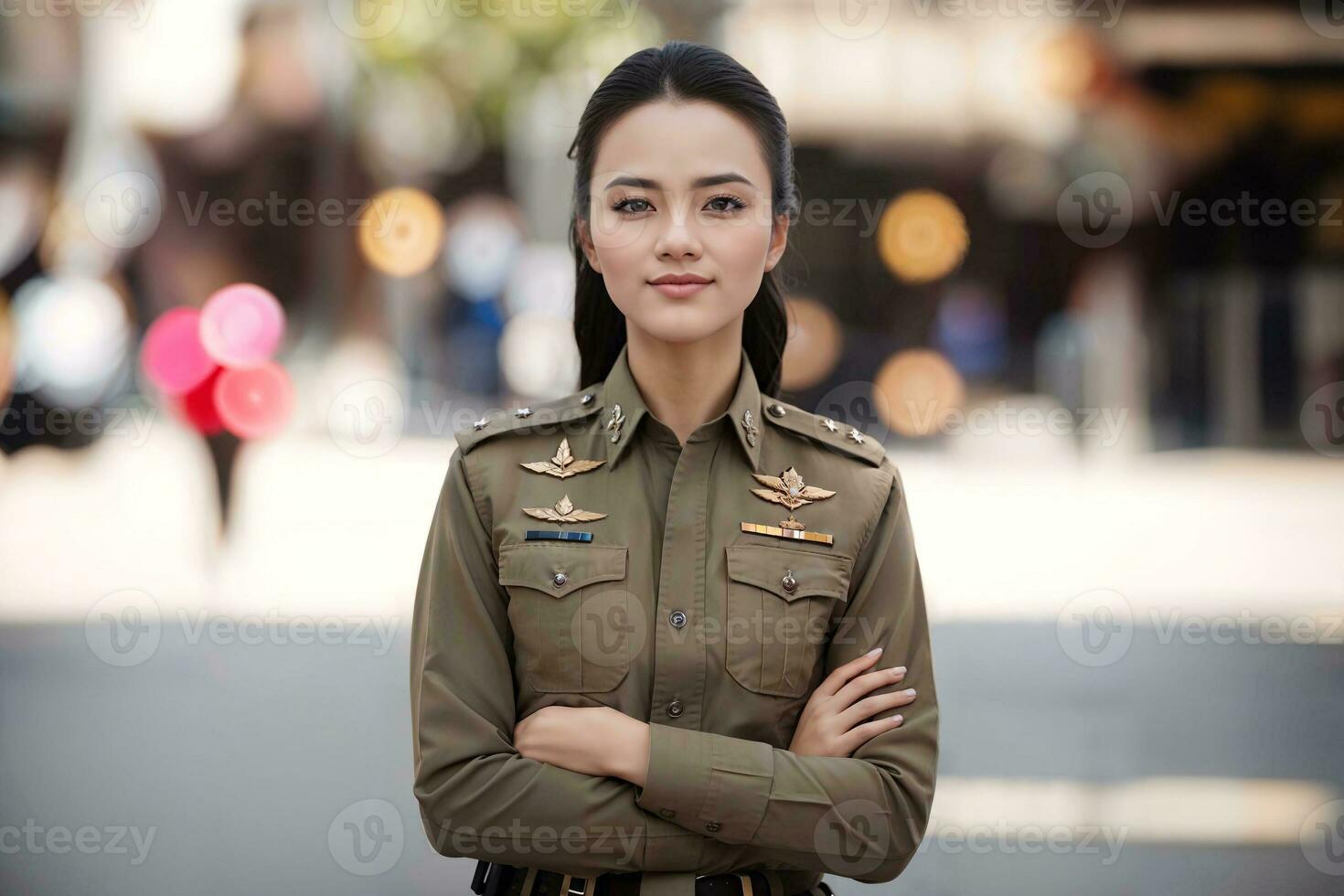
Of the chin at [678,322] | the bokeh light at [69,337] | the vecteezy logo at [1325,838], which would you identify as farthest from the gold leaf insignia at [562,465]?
the bokeh light at [69,337]

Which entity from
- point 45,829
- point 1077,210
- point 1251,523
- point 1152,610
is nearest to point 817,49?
point 1077,210

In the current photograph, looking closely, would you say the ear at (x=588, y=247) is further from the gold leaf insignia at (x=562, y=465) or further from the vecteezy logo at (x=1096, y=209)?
the vecteezy logo at (x=1096, y=209)

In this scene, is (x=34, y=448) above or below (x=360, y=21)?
below

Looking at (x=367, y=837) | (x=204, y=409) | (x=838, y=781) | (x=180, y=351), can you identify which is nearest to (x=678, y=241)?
(x=838, y=781)

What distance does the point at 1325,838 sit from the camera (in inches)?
167

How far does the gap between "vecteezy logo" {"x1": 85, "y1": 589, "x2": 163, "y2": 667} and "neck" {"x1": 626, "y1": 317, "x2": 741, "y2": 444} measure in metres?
4.91

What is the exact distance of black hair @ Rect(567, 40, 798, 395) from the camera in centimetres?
212

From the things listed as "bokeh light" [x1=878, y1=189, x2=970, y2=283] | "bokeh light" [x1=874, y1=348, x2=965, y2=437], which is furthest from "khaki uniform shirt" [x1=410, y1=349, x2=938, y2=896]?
"bokeh light" [x1=878, y1=189, x2=970, y2=283]

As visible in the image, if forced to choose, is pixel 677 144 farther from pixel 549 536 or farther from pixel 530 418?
pixel 549 536

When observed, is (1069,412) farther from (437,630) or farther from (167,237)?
(437,630)

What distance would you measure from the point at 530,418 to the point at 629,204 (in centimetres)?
39

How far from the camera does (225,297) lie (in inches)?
416

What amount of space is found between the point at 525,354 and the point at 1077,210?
21.2ft

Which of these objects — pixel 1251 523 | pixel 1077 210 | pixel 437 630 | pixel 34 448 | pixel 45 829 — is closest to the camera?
pixel 437 630
